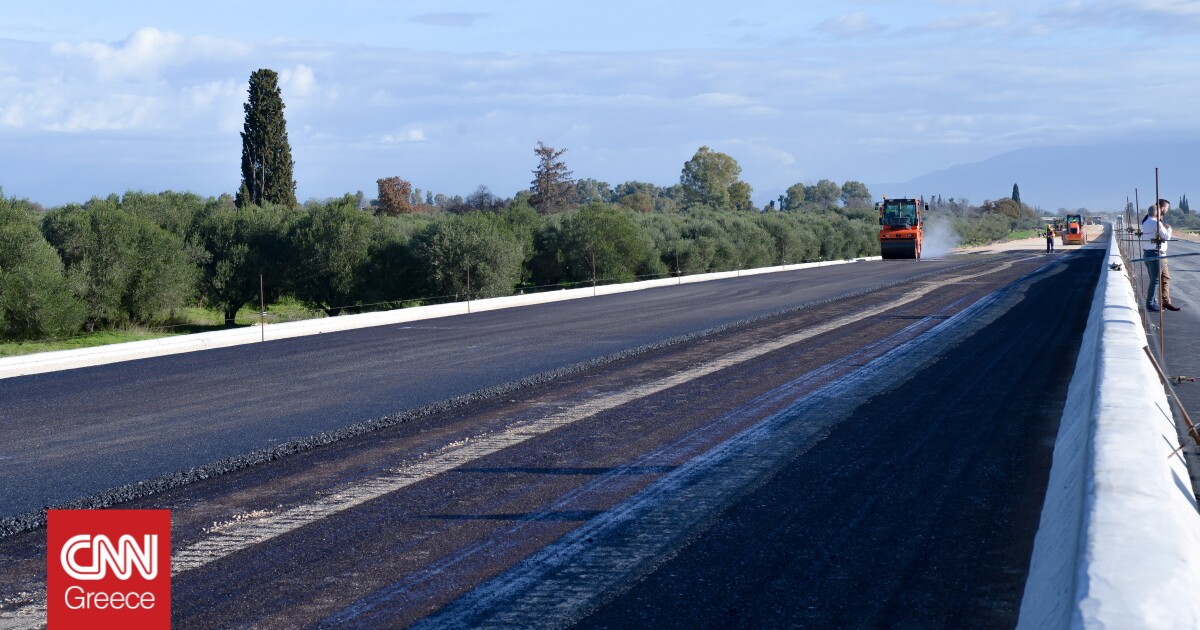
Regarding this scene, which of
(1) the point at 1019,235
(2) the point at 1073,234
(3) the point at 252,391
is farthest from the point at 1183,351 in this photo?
(1) the point at 1019,235

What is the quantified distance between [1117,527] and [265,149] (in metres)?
46.5

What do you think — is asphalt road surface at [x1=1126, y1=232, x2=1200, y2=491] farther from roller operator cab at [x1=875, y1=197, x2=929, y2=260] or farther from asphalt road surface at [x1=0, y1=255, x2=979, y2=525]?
roller operator cab at [x1=875, y1=197, x2=929, y2=260]

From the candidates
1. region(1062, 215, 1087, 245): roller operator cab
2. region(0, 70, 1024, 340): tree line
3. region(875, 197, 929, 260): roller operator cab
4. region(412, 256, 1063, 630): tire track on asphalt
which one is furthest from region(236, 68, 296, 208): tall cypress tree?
region(1062, 215, 1087, 245): roller operator cab

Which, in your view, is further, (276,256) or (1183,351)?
(276,256)

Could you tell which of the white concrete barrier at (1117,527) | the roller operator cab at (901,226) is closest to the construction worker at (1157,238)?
the white concrete barrier at (1117,527)

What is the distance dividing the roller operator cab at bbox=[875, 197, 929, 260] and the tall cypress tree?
3072cm

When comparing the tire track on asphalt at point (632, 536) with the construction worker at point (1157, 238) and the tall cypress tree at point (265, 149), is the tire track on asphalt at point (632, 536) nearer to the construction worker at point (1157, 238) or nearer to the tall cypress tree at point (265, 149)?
the construction worker at point (1157, 238)

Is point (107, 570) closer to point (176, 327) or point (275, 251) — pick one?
point (176, 327)

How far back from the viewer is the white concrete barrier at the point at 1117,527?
11.7 feet

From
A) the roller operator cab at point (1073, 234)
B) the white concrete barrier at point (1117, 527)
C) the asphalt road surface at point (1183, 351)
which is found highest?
the roller operator cab at point (1073, 234)

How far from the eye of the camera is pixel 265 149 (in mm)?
46469

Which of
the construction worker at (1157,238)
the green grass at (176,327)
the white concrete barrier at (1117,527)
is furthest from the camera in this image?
the green grass at (176,327)

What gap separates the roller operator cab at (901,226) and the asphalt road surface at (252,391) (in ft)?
107

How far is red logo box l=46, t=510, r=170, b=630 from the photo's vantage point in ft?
Answer: 13.2
